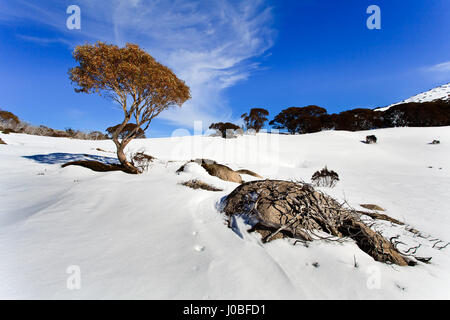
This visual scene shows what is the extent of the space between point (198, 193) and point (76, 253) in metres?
2.32

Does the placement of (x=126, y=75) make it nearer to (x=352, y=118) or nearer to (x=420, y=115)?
(x=352, y=118)

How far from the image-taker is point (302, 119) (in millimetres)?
38875

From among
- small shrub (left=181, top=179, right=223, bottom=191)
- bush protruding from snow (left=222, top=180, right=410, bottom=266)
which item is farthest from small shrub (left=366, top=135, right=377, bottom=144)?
bush protruding from snow (left=222, top=180, right=410, bottom=266)

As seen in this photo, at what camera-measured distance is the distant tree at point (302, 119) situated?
3797cm

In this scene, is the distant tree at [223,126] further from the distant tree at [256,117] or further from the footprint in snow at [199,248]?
the footprint in snow at [199,248]

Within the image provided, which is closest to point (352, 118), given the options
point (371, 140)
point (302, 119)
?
point (302, 119)

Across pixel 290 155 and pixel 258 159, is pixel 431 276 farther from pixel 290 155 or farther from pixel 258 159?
pixel 290 155

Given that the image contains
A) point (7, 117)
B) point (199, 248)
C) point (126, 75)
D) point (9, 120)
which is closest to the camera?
point (199, 248)

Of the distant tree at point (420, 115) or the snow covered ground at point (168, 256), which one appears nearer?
the snow covered ground at point (168, 256)

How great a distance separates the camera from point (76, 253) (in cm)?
178

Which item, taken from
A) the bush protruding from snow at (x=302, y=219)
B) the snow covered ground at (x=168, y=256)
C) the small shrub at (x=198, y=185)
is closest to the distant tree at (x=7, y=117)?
the snow covered ground at (x=168, y=256)

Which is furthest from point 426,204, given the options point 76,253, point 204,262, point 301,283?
point 76,253

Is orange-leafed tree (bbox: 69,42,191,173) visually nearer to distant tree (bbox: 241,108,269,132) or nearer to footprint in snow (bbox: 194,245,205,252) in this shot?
footprint in snow (bbox: 194,245,205,252)

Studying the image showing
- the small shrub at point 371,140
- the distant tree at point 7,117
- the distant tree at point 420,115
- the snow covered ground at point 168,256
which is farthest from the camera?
the distant tree at point 420,115
